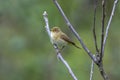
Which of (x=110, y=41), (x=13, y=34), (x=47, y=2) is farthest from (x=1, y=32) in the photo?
(x=110, y=41)

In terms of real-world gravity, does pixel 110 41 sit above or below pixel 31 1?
below

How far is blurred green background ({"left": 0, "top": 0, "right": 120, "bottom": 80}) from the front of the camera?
38.0ft

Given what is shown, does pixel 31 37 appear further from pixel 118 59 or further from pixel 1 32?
pixel 118 59

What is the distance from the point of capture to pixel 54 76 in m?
11.4

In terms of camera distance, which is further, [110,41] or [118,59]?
[110,41]

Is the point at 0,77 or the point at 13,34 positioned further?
the point at 13,34

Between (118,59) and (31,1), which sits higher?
(31,1)

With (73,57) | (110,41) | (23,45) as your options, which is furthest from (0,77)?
(110,41)

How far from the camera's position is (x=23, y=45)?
11.5 metres

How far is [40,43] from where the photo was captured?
41.7ft

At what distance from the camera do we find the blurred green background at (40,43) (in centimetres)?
1159

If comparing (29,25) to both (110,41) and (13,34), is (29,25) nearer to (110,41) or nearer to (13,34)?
(13,34)

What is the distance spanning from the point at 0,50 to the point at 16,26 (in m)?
0.73

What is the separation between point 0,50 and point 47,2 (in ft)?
4.28
